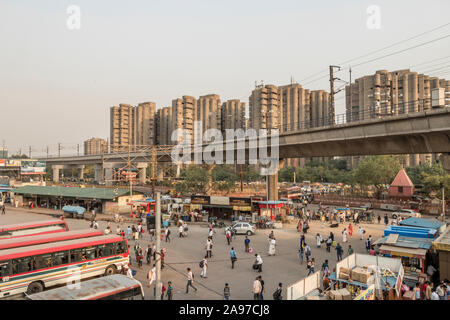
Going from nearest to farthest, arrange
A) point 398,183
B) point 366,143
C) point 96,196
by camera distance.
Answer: point 366,143 → point 96,196 → point 398,183

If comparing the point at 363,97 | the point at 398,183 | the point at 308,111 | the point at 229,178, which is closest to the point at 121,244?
the point at 398,183

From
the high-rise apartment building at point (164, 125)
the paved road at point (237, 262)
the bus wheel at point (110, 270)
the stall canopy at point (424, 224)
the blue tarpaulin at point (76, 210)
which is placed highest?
the high-rise apartment building at point (164, 125)

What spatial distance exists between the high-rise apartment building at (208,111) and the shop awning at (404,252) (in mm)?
111572

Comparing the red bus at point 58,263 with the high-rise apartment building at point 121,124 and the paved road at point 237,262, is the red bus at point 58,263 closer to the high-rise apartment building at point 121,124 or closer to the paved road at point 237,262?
the paved road at point 237,262

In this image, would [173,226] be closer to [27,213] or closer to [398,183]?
[27,213]

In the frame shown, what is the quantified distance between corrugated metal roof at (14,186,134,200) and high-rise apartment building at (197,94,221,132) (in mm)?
84085

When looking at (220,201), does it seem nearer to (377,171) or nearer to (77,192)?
(77,192)

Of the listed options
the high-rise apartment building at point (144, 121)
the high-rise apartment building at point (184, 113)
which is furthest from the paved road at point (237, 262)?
the high-rise apartment building at point (144, 121)

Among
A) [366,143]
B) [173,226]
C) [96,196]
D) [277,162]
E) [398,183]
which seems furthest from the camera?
[398,183]

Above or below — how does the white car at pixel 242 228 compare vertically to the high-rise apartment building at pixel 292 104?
below

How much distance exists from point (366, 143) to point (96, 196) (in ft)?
109

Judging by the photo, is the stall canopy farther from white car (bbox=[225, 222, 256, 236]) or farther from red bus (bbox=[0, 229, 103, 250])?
red bus (bbox=[0, 229, 103, 250])

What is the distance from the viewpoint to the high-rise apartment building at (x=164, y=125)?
138 meters
